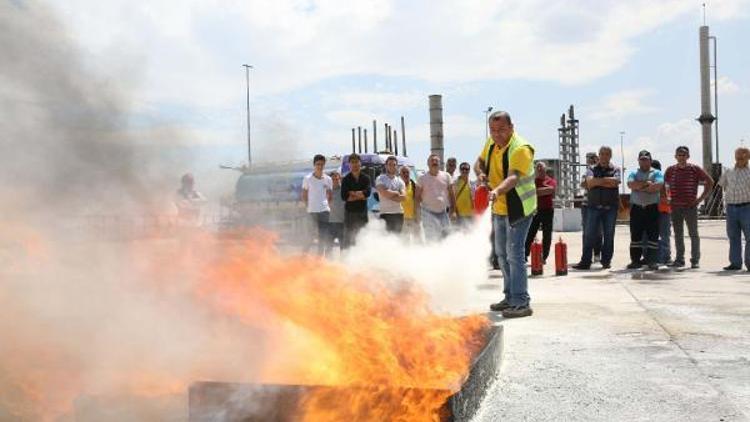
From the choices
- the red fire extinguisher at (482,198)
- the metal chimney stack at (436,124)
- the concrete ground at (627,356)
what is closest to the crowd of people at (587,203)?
the concrete ground at (627,356)

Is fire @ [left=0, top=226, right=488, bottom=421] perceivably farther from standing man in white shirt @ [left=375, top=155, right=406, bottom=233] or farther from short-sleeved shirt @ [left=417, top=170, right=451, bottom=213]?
standing man in white shirt @ [left=375, top=155, right=406, bottom=233]

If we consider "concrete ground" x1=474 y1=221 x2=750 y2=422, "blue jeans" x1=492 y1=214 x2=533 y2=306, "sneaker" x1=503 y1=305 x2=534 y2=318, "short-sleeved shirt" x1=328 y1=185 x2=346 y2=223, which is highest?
"short-sleeved shirt" x1=328 y1=185 x2=346 y2=223

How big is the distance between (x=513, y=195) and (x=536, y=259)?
147 inches

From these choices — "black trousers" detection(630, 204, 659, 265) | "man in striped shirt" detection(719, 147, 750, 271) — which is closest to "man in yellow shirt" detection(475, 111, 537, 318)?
"black trousers" detection(630, 204, 659, 265)

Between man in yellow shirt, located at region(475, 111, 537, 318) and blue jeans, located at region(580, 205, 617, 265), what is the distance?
446 centimetres

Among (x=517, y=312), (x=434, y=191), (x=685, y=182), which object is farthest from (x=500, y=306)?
(x=685, y=182)

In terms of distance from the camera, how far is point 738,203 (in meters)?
9.64

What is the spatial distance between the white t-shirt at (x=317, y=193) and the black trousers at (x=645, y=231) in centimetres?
465

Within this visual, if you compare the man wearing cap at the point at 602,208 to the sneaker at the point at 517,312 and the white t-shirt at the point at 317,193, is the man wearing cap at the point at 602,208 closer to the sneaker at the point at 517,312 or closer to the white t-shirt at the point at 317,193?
the white t-shirt at the point at 317,193

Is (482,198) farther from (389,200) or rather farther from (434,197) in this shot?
(389,200)

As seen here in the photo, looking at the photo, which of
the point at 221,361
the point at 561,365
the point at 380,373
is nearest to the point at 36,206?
the point at 221,361

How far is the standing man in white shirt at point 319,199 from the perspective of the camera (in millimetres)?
9434

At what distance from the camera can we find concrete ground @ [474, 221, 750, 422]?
11.3 ft

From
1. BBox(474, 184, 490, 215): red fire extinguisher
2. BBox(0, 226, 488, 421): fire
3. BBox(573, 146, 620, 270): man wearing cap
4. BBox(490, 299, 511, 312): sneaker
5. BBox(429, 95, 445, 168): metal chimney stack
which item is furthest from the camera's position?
BBox(429, 95, 445, 168): metal chimney stack
